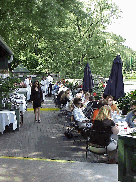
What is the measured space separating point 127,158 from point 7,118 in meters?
6.45

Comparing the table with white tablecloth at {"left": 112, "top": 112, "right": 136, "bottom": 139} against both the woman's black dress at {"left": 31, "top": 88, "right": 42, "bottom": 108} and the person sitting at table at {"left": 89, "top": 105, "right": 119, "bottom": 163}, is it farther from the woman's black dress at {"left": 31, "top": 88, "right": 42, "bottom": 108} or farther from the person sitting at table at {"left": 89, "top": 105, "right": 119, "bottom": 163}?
the woman's black dress at {"left": 31, "top": 88, "right": 42, "bottom": 108}

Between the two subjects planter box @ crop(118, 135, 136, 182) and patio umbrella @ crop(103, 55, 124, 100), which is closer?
planter box @ crop(118, 135, 136, 182)

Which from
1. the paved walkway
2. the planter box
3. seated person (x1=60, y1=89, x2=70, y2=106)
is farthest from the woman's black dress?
the planter box

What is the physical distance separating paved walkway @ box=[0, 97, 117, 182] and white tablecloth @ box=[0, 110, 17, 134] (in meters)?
0.30

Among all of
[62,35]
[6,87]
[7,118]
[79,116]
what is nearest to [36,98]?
[6,87]

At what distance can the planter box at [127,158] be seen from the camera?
5.19 m

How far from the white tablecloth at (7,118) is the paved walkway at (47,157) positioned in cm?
30

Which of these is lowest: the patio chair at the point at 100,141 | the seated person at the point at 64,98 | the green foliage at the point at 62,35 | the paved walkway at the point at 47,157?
the paved walkway at the point at 47,157

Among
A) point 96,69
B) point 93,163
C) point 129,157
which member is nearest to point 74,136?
point 93,163

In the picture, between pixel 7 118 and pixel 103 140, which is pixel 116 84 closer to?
pixel 7 118

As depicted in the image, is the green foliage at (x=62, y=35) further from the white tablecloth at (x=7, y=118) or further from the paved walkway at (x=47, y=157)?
the paved walkway at (x=47, y=157)

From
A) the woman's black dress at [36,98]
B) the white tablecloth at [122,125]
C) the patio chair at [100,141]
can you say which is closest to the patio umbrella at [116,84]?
the white tablecloth at [122,125]

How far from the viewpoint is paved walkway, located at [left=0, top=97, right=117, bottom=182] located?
21.5 ft

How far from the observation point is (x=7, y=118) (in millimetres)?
11023
